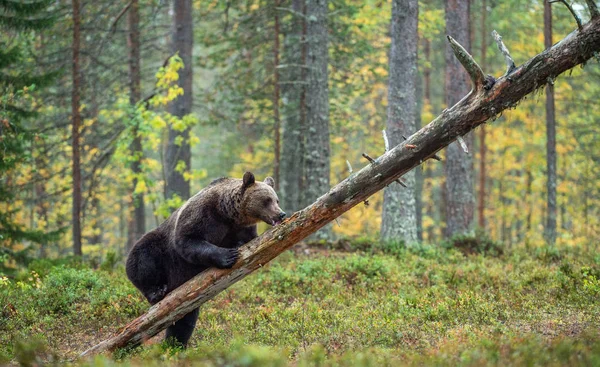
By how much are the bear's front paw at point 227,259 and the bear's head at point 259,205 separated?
784 millimetres

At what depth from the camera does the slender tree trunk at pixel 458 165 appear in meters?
18.0

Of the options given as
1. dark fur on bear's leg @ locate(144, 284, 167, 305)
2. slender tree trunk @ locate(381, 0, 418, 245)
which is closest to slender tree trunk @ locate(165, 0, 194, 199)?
slender tree trunk @ locate(381, 0, 418, 245)

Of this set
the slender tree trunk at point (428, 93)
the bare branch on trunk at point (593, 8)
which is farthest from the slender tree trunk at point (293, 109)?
the bare branch on trunk at point (593, 8)

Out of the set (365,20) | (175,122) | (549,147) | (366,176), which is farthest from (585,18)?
(366,176)

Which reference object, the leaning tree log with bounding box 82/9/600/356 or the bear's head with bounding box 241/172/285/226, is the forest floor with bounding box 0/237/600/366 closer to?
the leaning tree log with bounding box 82/9/600/356

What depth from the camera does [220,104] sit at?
2141cm

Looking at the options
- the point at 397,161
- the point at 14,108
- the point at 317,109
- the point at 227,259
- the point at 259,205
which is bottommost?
the point at 227,259

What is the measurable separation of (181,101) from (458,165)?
925 cm

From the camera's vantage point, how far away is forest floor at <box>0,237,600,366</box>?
564cm

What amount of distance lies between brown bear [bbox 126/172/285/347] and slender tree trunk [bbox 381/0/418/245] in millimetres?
7478

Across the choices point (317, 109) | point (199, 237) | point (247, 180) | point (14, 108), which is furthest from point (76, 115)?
point (199, 237)

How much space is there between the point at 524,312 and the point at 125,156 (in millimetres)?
11975

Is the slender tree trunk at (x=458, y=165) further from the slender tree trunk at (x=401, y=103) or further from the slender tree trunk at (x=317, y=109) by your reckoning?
the slender tree trunk at (x=317, y=109)

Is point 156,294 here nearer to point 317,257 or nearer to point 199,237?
point 199,237
